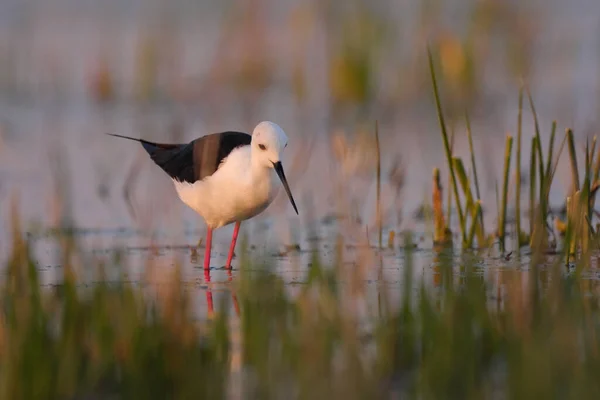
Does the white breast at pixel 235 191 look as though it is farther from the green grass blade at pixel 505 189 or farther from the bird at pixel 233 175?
the green grass blade at pixel 505 189

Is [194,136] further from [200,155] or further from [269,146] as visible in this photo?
[269,146]

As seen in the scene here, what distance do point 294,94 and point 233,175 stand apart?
219 inches

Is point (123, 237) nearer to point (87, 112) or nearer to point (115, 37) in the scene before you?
point (87, 112)

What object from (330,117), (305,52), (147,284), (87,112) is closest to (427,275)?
(147,284)

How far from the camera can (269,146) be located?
667 centimetres

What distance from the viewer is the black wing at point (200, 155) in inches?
278

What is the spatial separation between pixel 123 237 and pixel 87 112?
4938 mm

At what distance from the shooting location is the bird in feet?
22.0

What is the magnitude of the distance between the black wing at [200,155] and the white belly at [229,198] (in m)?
0.07

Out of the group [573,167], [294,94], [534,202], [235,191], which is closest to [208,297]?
[235,191]

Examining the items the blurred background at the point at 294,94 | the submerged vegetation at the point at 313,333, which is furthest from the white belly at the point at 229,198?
the submerged vegetation at the point at 313,333

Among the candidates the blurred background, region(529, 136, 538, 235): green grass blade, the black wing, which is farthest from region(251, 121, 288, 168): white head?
region(529, 136, 538, 235): green grass blade

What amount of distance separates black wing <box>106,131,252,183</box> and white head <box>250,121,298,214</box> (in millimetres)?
341

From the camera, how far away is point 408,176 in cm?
919
